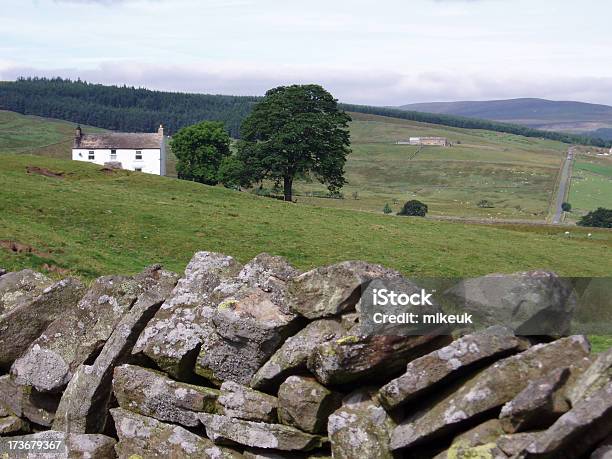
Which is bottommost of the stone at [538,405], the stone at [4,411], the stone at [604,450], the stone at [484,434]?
the stone at [4,411]

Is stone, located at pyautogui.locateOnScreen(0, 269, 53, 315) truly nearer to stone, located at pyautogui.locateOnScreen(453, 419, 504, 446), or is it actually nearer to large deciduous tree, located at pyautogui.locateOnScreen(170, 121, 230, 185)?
stone, located at pyautogui.locateOnScreen(453, 419, 504, 446)

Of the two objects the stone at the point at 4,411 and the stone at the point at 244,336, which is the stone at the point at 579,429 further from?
the stone at the point at 4,411

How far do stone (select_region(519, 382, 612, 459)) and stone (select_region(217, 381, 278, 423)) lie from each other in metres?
3.50

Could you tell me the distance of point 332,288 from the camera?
9688mm

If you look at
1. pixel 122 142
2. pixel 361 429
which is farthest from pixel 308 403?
pixel 122 142

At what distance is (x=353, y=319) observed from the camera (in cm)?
939

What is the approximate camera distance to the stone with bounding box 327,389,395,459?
28.8 ft

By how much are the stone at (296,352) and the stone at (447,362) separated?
117 cm

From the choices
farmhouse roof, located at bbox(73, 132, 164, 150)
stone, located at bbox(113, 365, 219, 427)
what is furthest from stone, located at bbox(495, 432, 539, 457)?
farmhouse roof, located at bbox(73, 132, 164, 150)

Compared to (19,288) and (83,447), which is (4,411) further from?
(19,288)

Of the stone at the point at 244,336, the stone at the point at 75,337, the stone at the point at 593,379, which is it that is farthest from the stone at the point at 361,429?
Result: the stone at the point at 75,337

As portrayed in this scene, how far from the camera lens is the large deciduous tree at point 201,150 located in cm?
11144

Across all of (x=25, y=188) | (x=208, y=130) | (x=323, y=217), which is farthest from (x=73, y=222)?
(x=208, y=130)

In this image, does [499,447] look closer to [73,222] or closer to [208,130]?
[73,222]
